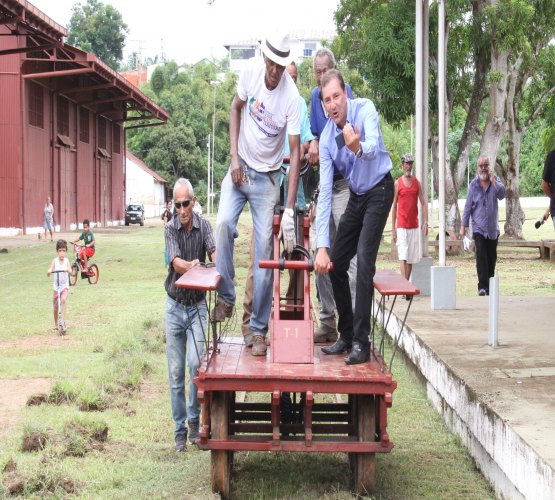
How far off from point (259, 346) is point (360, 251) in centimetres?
90

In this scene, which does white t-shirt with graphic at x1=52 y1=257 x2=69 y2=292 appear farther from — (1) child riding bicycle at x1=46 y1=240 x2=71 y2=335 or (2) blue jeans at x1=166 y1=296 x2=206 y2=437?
(2) blue jeans at x1=166 y1=296 x2=206 y2=437

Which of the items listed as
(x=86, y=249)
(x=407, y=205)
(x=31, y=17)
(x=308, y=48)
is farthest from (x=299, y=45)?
(x=407, y=205)

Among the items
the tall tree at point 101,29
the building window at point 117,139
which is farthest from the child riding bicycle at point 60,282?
the tall tree at point 101,29

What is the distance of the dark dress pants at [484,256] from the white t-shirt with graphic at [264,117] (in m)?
7.54

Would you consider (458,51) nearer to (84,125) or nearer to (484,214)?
(484,214)

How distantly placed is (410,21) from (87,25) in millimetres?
89945

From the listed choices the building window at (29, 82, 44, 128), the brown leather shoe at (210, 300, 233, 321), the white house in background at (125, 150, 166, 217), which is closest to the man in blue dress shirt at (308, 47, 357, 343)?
the brown leather shoe at (210, 300, 233, 321)

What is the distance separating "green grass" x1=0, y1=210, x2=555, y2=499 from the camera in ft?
20.9

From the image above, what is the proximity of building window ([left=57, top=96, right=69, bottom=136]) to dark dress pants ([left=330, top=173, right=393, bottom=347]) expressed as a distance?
4485cm

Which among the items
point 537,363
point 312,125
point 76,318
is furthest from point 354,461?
point 76,318

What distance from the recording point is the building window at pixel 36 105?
44.4 m

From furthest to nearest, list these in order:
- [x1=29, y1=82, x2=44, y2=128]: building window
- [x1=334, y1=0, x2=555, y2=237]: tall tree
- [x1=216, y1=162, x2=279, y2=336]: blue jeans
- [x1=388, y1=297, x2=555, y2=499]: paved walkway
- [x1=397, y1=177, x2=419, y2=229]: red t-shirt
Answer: [x1=29, y1=82, x2=44, y2=128]: building window
[x1=334, y1=0, x2=555, y2=237]: tall tree
[x1=397, y1=177, x2=419, y2=229]: red t-shirt
[x1=216, y1=162, x2=279, y2=336]: blue jeans
[x1=388, y1=297, x2=555, y2=499]: paved walkway

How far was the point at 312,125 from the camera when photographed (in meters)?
7.96

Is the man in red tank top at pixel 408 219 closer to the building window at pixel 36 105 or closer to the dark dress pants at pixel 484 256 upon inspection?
the dark dress pants at pixel 484 256
